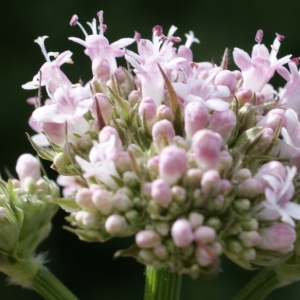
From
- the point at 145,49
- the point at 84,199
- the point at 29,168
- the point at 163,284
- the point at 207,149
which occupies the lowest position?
the point at 163,284

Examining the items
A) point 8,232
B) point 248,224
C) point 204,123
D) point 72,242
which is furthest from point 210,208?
point 72,242

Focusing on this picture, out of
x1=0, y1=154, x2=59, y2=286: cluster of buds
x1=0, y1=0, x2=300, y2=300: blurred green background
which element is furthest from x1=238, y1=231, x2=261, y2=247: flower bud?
x1=0, y1=0, x2=300, y2=300: blurred green background

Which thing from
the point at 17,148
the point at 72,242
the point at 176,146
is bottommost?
the point at 72,242

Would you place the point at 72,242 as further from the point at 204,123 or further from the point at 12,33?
the point at 204,123

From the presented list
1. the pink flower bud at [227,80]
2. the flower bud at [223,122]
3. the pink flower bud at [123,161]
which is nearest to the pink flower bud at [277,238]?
the flower bud at [223,122]

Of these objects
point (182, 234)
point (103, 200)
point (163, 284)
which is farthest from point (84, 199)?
point (163, 284)

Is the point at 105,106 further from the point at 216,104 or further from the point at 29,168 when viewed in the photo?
the point at 29,168

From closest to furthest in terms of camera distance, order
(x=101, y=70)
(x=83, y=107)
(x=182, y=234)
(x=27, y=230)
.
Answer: (x=182, y=234), (x=83, y=107), (x=101, y=70), (x=27, y=230)

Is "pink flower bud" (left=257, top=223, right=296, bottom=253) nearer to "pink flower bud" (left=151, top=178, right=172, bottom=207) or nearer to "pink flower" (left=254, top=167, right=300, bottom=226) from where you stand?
"pink flower" (left=254, top=167, right=300, bottom=226)
